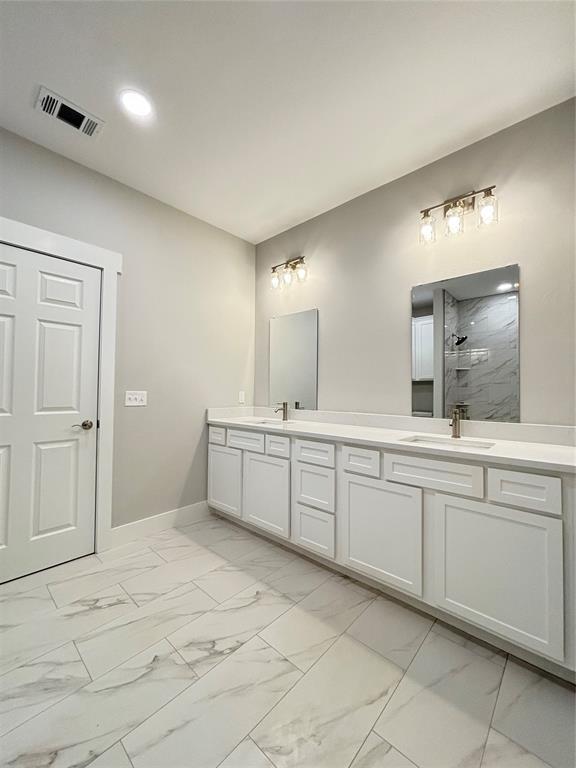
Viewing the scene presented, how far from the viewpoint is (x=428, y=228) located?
2.16 m

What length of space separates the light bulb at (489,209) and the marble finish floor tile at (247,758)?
267 cm

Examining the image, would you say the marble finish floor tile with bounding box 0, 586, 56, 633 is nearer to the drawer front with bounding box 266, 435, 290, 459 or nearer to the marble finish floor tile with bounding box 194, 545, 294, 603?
the marble finish floor tile with bounding box 194, 545, 294, 603

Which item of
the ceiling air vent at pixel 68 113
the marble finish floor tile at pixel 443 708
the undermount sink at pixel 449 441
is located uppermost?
the ceiling air vent at pixel 68 113

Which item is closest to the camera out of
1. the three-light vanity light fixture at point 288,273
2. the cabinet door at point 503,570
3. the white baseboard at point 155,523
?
the cabinet door at point 503,570

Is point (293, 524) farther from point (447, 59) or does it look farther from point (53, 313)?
point (447, 59)

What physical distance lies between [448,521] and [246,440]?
154 cm

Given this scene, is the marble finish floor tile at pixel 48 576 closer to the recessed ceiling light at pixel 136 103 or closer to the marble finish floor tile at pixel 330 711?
the marble finish floor tile at pixel 330 711

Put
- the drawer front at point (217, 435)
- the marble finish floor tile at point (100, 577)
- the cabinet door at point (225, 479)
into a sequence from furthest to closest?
the drawer front at point (217, 435) < the cabinet door at point (225, 479) < the marble finish floor tile at point (100, 577)

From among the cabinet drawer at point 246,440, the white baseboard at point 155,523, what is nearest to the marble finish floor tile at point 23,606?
the white baseboard at point 155,523

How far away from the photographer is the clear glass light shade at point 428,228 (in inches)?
85.0

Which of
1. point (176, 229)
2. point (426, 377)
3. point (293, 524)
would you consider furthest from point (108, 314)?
point (426, 377)

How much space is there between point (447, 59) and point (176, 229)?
2163 millimetres

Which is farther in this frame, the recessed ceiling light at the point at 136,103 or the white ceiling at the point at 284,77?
the recessed ceiling light at the point at 136,103

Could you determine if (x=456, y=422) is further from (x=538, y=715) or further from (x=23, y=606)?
(x=23, y=606)
